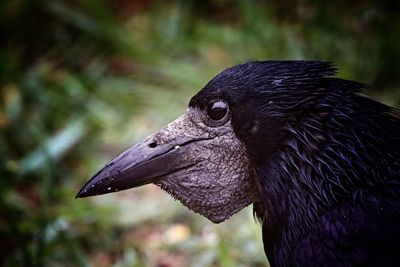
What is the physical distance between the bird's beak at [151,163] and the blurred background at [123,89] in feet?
3.41

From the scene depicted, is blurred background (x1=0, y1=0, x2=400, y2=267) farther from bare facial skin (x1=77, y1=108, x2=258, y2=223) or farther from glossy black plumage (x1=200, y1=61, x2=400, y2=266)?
glossy black plumage (x1=200, y1=61, x2=400, y2=266)

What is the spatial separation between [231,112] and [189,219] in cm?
181

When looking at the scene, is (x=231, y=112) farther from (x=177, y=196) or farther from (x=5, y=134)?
(x=5, y=134)

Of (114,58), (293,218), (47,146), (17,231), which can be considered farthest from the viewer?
(114,58)

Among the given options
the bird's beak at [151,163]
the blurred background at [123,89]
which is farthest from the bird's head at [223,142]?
the blurred background at [123,89]

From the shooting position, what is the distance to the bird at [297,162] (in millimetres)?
2441

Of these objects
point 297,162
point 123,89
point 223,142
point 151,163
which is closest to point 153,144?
point 151,163

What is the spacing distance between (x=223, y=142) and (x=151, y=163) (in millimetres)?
249

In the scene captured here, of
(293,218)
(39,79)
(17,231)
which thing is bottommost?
(293,218)

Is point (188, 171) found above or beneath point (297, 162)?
above

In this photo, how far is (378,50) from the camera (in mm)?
5016

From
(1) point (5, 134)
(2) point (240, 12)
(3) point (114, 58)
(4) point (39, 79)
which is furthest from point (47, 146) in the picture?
(2) point (240, 12)

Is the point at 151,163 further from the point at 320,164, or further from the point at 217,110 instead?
the point at 320,164

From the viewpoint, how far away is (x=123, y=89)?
215 inches
